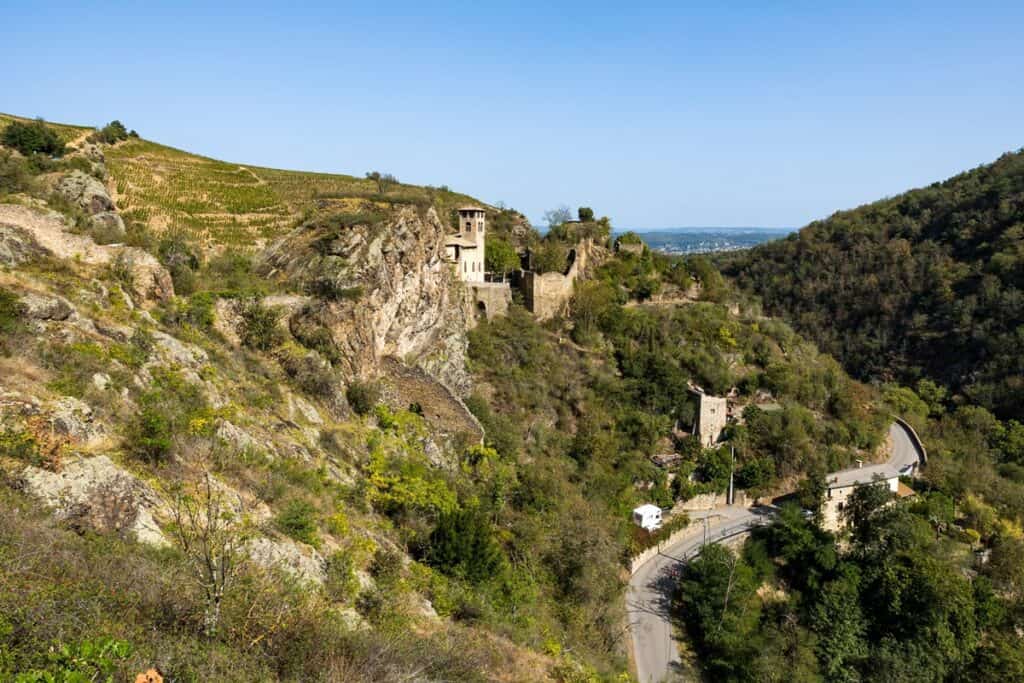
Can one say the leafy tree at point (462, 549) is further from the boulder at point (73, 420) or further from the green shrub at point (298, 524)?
the boulder at point (73, 420)

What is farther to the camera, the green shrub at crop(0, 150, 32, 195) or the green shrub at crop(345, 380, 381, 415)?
the green shrub at crop(345, 380, 381, 415)

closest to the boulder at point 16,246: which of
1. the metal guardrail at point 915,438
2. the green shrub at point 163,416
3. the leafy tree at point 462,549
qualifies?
the green shrub at point 163,416

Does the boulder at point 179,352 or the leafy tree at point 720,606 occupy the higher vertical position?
the boulder at point 179,352

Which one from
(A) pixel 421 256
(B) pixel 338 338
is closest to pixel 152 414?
(B) pixel 338 338

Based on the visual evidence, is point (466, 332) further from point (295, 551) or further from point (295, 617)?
point (295, 617)

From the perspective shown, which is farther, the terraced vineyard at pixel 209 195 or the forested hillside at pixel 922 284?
the forested hillside at pixel 922 284

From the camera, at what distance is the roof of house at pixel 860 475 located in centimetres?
2868

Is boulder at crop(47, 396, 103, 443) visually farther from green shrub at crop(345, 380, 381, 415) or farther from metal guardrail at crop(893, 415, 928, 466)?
metal guardrail at crop(893, 415, 928, 466)

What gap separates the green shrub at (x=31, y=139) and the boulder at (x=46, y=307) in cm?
1338

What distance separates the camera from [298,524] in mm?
10445

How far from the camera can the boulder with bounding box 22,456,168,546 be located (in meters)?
7.66

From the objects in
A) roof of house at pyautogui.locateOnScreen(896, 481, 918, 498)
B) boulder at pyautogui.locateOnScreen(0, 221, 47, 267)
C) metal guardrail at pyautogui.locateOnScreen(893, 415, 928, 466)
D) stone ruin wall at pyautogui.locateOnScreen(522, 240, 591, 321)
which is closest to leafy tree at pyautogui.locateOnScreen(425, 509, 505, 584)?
boulder at pyautogui.locateOnScreen(0, 221, 47, 267)

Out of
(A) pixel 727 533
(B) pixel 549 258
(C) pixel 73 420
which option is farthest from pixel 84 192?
(A) pixel 727 533

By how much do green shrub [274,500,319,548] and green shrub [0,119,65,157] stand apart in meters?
19.4
